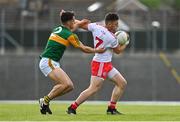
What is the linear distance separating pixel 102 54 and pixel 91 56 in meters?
15.6

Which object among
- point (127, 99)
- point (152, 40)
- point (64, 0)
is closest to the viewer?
point (127, 99)

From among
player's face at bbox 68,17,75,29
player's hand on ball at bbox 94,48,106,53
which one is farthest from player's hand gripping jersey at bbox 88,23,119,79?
player's face at bbox 68,17,75,29

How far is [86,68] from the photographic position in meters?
32.0

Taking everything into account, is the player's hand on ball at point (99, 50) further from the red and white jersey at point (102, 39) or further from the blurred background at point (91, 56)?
the blurred background at point (91, 56)

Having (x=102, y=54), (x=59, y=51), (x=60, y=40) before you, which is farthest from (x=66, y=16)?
(x=102, y=54)

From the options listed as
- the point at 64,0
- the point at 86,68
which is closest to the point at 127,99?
the point at 86,68

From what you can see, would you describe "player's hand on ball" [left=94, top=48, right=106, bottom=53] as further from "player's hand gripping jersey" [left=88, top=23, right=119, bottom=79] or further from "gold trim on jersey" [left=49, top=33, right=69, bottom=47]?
Answer: "gold trim on jersey" [left=49, top=33, right=69, bottom=47]

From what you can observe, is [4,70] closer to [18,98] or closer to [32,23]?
[18,98]

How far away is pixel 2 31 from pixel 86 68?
19.4 feet

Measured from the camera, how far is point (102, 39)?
55.8 feet

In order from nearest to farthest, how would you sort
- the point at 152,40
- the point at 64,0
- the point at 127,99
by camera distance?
the point at 127,99, the point at 152,40, the point at 64,0

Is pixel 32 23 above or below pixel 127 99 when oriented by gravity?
above

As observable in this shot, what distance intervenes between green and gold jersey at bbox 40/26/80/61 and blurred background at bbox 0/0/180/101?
1430 cm

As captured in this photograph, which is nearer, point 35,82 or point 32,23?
point 35,82
